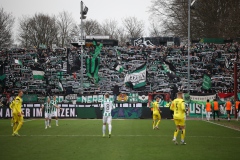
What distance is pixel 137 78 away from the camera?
51.7m

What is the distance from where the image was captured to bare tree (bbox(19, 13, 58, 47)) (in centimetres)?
8323

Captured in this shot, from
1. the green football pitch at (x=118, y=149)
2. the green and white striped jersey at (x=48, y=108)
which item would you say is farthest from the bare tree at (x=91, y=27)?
the green football pitch at (x=118, y=149)

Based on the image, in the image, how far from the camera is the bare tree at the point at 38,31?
83.2 metres

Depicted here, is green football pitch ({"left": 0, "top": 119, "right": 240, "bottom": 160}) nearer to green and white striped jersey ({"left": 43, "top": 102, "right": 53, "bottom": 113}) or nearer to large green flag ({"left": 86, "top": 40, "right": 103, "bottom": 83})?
green and white striped jersey ({"left": 43, "top": 102, "right": 53, "bottom": 113})

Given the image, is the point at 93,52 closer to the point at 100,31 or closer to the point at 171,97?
the point at 171,97

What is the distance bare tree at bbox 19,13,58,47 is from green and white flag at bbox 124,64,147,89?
3472 centimetres

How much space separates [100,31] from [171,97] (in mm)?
54685

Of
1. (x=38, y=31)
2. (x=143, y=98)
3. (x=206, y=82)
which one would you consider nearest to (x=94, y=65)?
(x=143, y=98)

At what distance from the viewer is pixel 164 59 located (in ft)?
173

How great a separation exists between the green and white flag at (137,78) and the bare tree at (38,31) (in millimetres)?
34717

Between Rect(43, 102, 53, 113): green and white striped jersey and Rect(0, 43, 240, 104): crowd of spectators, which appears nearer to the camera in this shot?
Rect(43, 102, 53, 113): green and white striped jersey

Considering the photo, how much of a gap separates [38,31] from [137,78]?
38439 mm

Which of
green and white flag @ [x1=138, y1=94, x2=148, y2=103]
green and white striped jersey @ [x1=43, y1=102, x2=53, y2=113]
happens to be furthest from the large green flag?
green and white striped jersey @ [x1=43, y1=102, x2=53, y2=113]

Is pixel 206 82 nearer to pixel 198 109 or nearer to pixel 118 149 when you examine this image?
pixel 198 109
